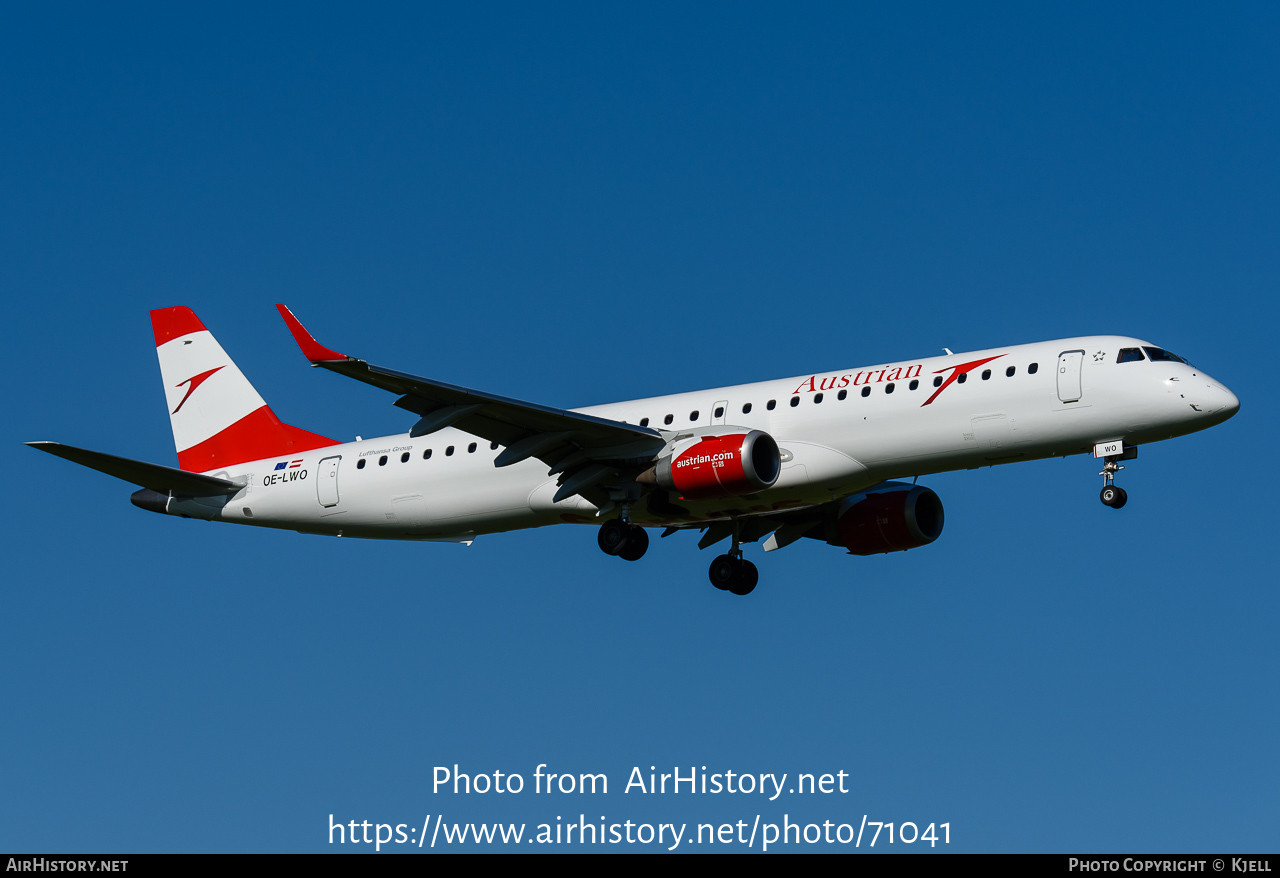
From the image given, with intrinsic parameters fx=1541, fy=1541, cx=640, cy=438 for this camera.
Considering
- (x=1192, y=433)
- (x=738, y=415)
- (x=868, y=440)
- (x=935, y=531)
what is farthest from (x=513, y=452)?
(x=1192, y=433)

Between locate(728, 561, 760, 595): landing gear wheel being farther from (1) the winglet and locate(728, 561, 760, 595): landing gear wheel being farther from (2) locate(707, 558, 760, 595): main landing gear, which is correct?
(1) the winglet

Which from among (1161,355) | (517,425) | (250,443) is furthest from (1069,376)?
(250,443)

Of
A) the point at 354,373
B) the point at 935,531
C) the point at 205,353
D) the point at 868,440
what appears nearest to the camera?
the point at 354,373

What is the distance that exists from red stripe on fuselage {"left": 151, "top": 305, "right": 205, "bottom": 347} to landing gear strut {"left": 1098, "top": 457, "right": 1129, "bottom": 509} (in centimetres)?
2527

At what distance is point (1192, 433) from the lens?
3139 cm

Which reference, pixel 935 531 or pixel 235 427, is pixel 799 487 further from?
pixel 235 427

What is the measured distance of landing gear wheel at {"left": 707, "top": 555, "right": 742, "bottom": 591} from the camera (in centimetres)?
3775

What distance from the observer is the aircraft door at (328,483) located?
127 feet

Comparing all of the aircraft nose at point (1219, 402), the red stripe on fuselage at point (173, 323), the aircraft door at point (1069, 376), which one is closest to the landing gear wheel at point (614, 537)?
the aircraft door at point (1069, 376)

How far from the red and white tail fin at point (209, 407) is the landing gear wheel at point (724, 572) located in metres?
10.6

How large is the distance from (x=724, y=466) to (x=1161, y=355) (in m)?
9.25

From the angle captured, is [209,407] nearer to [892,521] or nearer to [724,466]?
[724,466]

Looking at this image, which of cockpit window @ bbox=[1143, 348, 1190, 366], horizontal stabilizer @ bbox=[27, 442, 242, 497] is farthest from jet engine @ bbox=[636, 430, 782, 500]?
horizontal stabilizer @ bbox=[27, 442, 242, 497]

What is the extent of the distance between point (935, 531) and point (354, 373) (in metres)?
15.3
